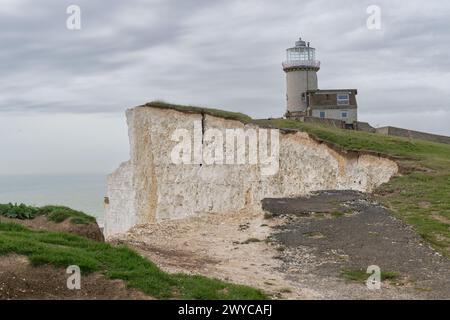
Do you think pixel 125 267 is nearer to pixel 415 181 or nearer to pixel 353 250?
pixel 353 250

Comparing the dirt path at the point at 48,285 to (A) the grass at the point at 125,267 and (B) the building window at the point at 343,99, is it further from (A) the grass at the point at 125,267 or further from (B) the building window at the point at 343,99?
(B) the building window at the point at 343,99

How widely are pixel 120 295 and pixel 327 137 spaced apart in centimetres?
2206

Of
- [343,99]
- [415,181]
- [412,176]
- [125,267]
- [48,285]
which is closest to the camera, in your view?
[48,285]

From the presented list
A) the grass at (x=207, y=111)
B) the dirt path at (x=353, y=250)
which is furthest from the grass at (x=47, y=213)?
the grass at (x=207, y=111)

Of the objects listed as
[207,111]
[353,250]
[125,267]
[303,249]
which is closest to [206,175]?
[207,111]

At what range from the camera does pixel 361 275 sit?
38.9 ft

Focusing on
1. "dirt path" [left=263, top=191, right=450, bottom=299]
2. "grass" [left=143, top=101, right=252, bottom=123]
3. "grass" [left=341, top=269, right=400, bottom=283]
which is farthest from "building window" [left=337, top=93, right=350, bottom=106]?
"grass" [left=341, top=269, right=400, bottom=283]

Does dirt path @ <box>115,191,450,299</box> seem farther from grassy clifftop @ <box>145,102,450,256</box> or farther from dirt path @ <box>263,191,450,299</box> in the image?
grassy clifftop @ <box>145,102,450,256</box>

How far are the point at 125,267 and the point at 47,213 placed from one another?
15.2ft

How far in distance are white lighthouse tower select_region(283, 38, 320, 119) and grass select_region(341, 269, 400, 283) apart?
45.9 metres

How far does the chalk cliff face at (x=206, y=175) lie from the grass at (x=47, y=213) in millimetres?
12031

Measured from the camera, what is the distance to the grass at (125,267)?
920 cm

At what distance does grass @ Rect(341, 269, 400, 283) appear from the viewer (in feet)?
38.1
